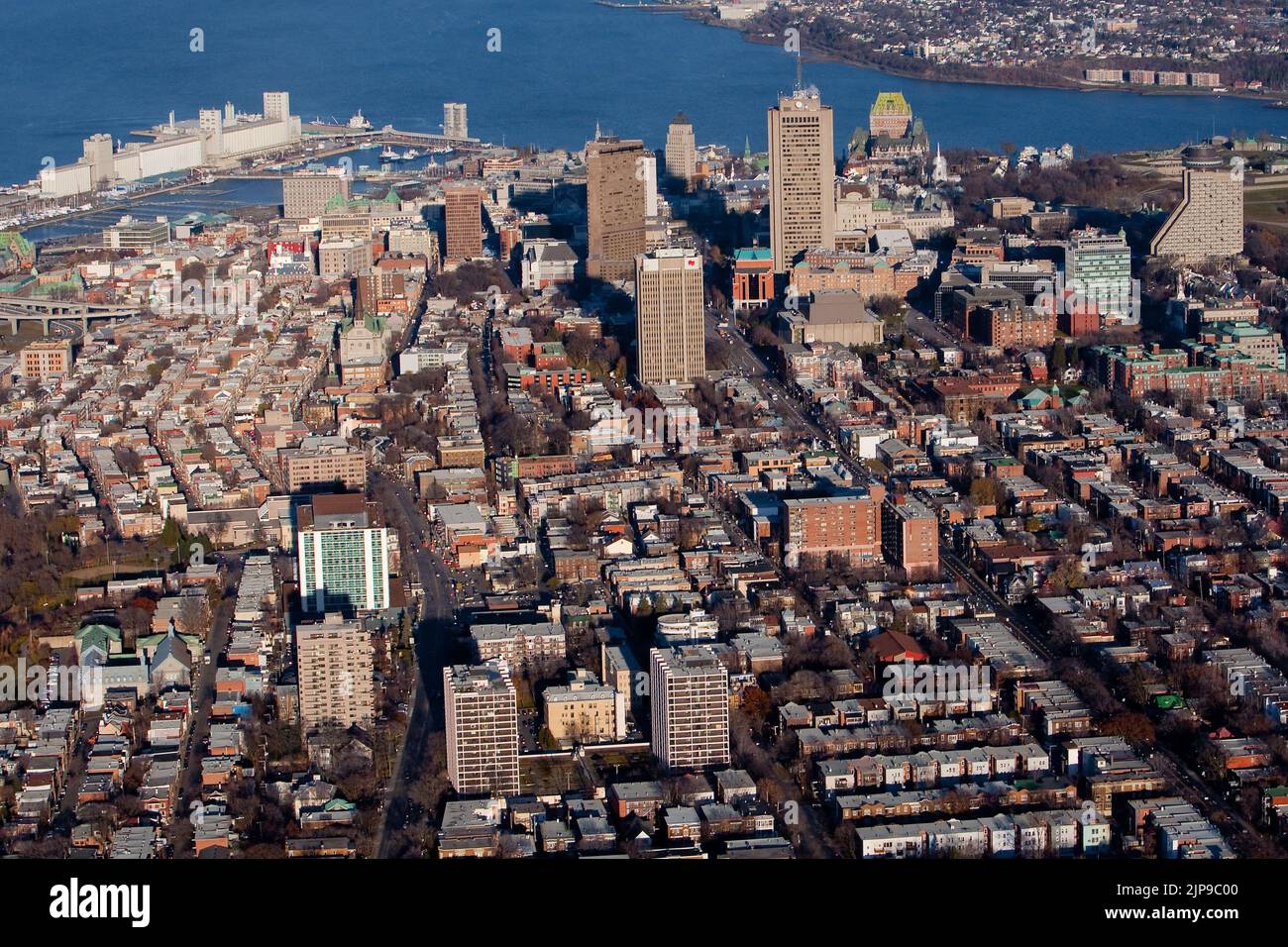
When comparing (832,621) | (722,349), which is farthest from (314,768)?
(722,349)

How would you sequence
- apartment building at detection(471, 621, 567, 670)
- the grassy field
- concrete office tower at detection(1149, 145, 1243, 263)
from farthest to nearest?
the grassy field → concrete office tower at detection(1149, 145, 1243, 263) → apartment building at detection(471, 621, 567, 670)

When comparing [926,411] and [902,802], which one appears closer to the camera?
[902,802]

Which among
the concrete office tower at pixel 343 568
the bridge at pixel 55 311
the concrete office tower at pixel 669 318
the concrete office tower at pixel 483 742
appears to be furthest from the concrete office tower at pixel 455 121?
the concrete office tower at pixel 483 742

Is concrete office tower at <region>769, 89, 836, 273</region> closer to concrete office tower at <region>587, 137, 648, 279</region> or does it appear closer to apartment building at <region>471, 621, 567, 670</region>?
concrete office tower at <region>587, 137, 648, 279</region>

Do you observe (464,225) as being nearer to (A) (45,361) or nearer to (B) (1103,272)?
(A) (45,361)

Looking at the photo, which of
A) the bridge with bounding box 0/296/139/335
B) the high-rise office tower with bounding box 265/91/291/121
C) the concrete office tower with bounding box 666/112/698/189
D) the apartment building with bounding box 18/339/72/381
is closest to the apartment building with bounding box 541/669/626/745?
the apartment building with bounding box 18/339/72/381
